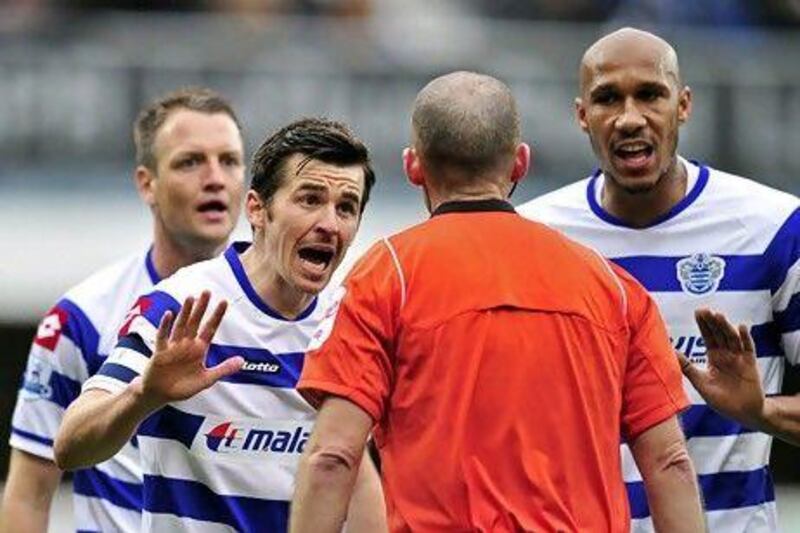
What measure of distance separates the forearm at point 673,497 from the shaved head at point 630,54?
188 cm

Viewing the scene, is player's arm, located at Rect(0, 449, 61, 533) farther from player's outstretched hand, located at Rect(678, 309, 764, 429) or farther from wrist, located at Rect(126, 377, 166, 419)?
player's outstretched hand, located at Rect(678, 309, 764, 429)

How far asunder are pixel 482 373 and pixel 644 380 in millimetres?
457

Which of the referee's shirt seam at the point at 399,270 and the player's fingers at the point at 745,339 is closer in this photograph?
the referee's shirt seam at the point at 399,270

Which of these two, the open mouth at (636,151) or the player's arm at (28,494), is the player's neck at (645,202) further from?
the player's arm at (28,494)

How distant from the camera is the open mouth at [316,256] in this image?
6.73m

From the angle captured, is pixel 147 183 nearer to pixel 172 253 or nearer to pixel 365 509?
pixel 172 253

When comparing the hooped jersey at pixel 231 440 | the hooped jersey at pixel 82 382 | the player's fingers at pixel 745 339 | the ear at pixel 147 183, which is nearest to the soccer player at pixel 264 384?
the hooped jersey at pixel 231 440

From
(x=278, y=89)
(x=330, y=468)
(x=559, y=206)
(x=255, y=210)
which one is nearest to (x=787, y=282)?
(x=559, y=206)

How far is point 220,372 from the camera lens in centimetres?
614

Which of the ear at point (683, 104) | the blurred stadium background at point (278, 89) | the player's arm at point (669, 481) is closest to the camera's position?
the player's arm at point (669, 481)

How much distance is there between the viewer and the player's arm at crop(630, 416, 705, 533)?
18.9ft

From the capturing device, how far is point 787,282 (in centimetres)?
730

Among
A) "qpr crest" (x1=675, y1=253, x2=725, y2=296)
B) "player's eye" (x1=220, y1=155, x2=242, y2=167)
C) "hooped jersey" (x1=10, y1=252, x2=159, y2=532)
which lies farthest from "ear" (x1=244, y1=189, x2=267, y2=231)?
"player's eye" (x1=220, y1=155, x2=242, y2=167)

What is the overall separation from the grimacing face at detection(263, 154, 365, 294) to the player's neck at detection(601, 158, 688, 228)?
101cm
